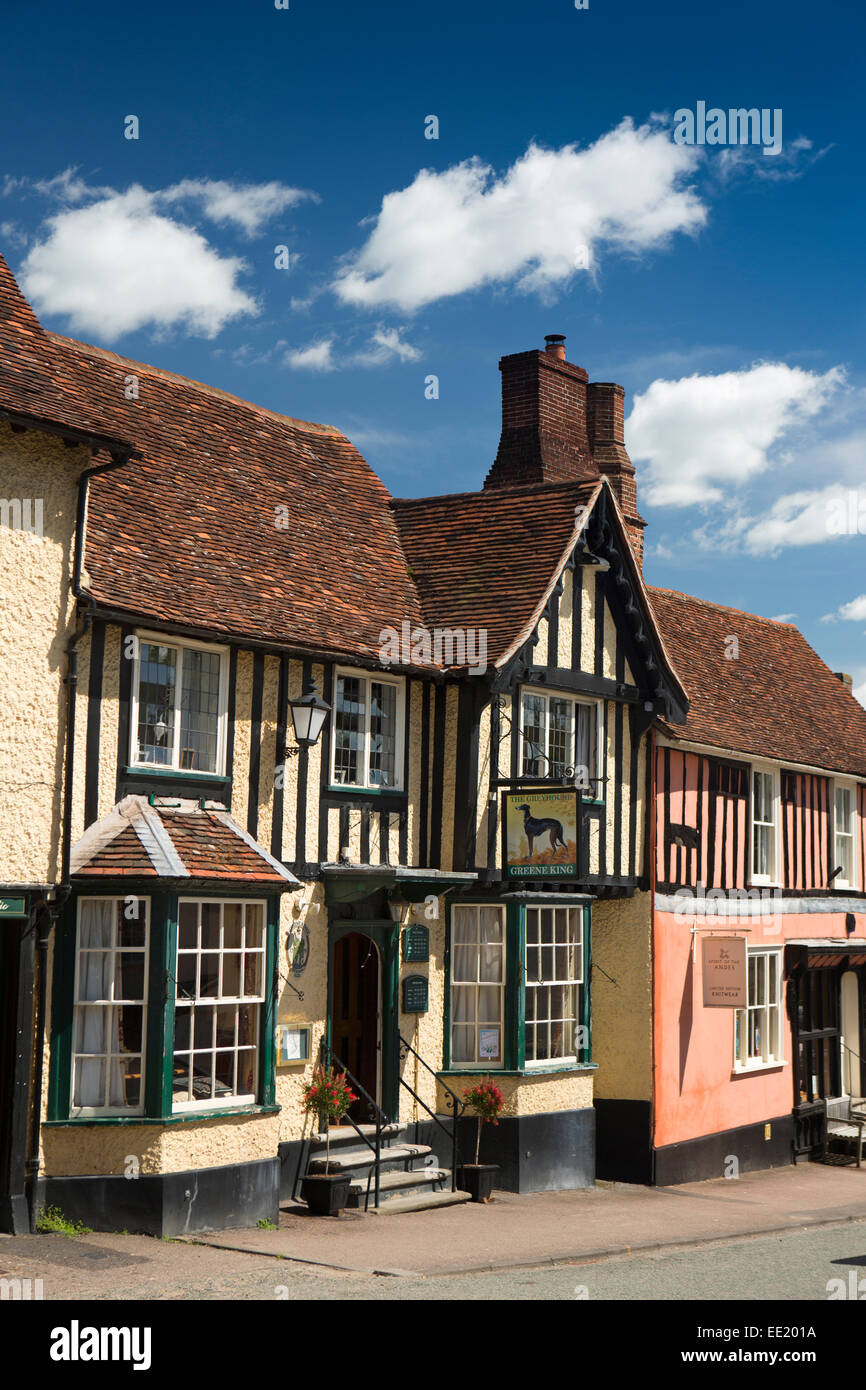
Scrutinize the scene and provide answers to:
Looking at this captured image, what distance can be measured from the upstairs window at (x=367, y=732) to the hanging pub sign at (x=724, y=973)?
6.21 m

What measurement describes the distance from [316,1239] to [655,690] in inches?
352

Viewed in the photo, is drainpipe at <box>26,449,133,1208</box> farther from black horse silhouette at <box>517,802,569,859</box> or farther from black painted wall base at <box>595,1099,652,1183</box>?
black painted wall base at <box>595,1099,652,1183</box>

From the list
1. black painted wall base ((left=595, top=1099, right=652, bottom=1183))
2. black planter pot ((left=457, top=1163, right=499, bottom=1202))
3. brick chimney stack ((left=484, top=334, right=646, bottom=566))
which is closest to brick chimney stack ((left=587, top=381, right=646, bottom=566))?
brick chimney stack ((left=484, top=334, right=646, bottom=566))

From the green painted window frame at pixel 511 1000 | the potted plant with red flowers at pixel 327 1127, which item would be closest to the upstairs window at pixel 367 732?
the green painted window frame at pixel 511 1000

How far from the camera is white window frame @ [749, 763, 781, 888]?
22172 mm

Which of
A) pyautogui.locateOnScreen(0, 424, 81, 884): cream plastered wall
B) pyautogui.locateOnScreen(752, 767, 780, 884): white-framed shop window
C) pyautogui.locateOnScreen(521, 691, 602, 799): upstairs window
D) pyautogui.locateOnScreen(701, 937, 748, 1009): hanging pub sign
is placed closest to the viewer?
pyautogui.locateOnScreen(0, 424, 81, 884): cream plastered wall

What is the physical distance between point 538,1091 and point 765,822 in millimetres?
7108

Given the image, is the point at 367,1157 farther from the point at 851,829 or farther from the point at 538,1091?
the point at 851,829

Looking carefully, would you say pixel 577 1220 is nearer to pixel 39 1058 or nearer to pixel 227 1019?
pixel 227 1019

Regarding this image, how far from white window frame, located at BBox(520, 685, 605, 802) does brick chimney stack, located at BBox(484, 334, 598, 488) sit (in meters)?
3.78

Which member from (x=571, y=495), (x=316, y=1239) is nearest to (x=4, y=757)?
(x=316, y=1239)

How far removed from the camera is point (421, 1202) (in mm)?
15156

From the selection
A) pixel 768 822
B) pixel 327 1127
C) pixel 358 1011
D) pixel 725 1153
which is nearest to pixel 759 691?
pixel 768 822

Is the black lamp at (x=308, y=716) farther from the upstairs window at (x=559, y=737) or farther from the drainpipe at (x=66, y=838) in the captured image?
the upstairs window at (x=559, y=737)
